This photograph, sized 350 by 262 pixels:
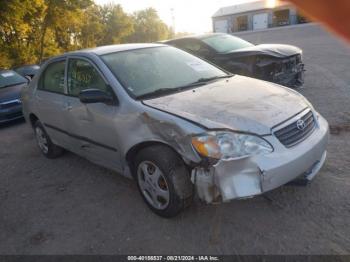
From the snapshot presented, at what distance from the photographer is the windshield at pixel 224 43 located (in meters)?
7.21

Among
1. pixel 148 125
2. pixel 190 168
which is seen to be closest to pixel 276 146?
pixel 190 168

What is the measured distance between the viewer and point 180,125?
2.78 meters

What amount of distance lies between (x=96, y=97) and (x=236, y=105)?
4.45ft

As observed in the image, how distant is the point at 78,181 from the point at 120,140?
4.18ft

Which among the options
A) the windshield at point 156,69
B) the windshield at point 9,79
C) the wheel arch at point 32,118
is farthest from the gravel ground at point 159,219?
the windshield at point 9,79

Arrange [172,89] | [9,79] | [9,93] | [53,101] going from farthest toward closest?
[9,79] → [9,93] → [53,101] → [172,89]

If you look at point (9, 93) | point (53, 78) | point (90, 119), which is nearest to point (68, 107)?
point (90, 119)

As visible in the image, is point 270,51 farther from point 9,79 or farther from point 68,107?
point 9,79

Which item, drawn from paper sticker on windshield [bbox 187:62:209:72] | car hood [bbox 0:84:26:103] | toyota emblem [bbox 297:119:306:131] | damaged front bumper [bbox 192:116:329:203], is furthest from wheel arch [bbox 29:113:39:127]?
toyota emblem [bbox 297:119:306:131]

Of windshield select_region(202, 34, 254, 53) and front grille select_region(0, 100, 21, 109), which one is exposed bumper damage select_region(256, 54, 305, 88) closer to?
windshield select_region(202, 34, 254, 53)

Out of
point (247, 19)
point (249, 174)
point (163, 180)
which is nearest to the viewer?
point (249, 174)

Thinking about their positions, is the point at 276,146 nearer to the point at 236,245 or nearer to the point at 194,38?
the point at 236,245

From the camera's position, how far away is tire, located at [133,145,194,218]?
9.46 ft

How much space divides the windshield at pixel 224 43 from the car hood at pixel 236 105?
375cm
